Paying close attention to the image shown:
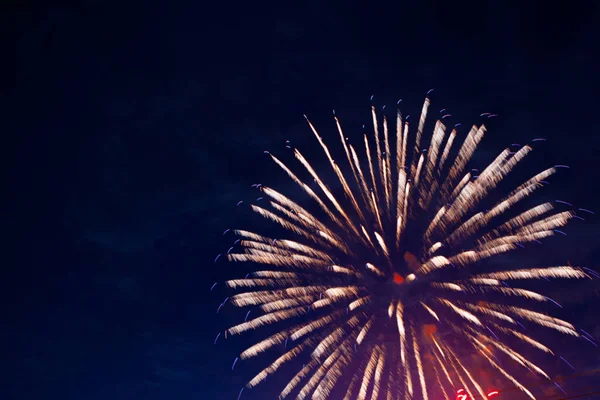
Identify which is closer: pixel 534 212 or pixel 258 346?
pixel 534 212

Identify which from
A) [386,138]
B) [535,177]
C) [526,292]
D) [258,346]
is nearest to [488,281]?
[526,292]

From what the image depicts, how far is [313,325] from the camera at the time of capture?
35094 millimetres

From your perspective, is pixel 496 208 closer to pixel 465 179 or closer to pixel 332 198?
pixel 465 179

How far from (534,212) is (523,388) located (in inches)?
389

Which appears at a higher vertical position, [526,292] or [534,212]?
[534,212]

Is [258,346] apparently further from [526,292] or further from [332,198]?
[526,292]

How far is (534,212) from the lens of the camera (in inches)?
1240

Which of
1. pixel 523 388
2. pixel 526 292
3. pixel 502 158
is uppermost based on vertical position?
pixel 502 158

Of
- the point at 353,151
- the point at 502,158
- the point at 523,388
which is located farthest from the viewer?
the point at 353,151

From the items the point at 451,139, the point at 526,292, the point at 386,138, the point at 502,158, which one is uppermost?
the point at 386,138

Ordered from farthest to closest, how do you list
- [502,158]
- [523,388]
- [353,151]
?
[353,151] < [502,158] < [523,388]

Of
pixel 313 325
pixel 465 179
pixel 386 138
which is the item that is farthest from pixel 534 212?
pixel 313 325

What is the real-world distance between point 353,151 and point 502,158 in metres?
8.93

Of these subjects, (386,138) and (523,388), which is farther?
(386,138)
